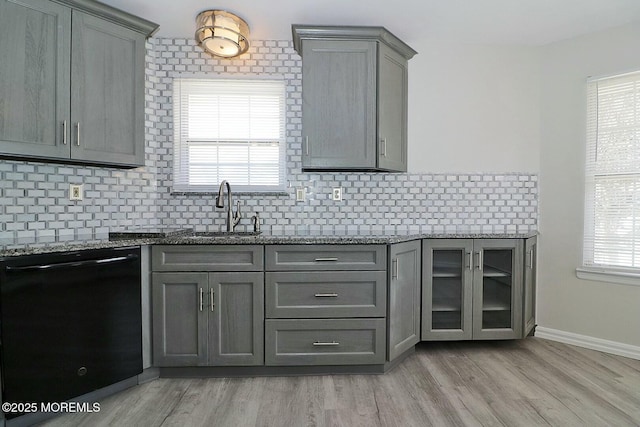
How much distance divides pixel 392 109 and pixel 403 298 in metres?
1.50

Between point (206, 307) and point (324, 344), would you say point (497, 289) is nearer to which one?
point (324, 344)

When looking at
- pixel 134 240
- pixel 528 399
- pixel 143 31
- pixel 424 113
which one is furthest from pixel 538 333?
pixel 143 31

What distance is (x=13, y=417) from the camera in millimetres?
1839

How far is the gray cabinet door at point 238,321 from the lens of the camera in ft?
7.89

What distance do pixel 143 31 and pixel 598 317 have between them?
13.9ft

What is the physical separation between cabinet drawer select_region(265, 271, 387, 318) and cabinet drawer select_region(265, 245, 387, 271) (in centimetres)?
4

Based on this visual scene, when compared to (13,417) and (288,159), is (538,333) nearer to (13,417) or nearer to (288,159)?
(288,159)

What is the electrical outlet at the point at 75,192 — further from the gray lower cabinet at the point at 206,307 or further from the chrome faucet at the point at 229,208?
the chrome faucet at the point at 229,208

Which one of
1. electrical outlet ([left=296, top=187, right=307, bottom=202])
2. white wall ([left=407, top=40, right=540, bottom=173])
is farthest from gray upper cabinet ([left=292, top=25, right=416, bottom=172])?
white wall ([left=407, top=40, right=540, bottom=173])

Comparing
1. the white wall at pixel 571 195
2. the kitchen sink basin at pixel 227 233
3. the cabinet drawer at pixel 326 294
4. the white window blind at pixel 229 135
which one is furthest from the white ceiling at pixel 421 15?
the cabinet drawer at pixel 326 294

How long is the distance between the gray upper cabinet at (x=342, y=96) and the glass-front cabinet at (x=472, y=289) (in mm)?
929

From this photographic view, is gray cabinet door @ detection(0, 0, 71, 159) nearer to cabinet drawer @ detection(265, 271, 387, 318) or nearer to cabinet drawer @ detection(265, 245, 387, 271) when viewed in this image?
cabinet drawer @ detection(265, 245, 387, 271)

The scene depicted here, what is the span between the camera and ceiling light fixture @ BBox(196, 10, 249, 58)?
8.82ft

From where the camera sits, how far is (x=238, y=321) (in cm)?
241
